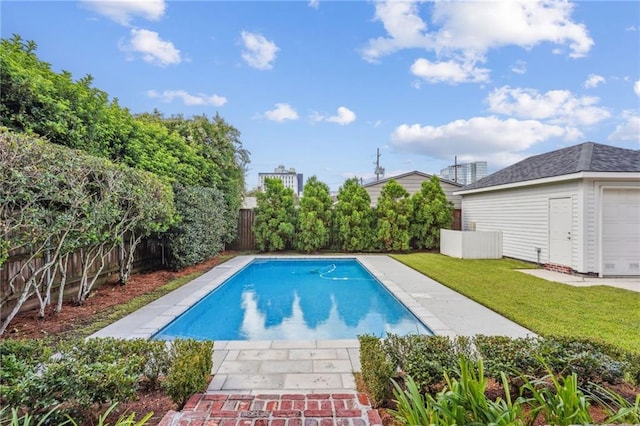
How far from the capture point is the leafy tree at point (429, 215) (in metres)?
13.5

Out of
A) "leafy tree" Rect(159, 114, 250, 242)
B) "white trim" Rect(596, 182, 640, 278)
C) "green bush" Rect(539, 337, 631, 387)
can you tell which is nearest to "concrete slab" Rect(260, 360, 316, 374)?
"green bush" Rect(539, 337, 631, 387)

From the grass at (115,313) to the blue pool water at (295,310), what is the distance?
0.84 metres

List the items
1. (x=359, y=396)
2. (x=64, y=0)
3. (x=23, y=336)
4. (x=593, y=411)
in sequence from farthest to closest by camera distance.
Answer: (x=64, y=0), (x=23, y=336), (x=359, y=396), (x=593, y=411)

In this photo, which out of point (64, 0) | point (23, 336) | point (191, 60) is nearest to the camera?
point (23, 336)

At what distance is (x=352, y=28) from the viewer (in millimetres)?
10219

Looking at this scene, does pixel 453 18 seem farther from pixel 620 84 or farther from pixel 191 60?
pixel 191 60

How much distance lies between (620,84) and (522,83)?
106 inches

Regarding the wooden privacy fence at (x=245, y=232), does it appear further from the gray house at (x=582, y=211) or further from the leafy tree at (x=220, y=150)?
the gray house at (x=582, y=211)

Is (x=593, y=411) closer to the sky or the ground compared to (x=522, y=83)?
closer to the ground

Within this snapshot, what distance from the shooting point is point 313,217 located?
13.2 m

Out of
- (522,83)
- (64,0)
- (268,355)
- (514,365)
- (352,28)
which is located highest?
(352,28)

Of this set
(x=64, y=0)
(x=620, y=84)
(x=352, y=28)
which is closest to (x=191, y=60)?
(x=64, y=0)

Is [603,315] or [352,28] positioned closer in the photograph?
[603,315]

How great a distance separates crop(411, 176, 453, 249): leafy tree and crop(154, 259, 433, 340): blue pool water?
479cm
